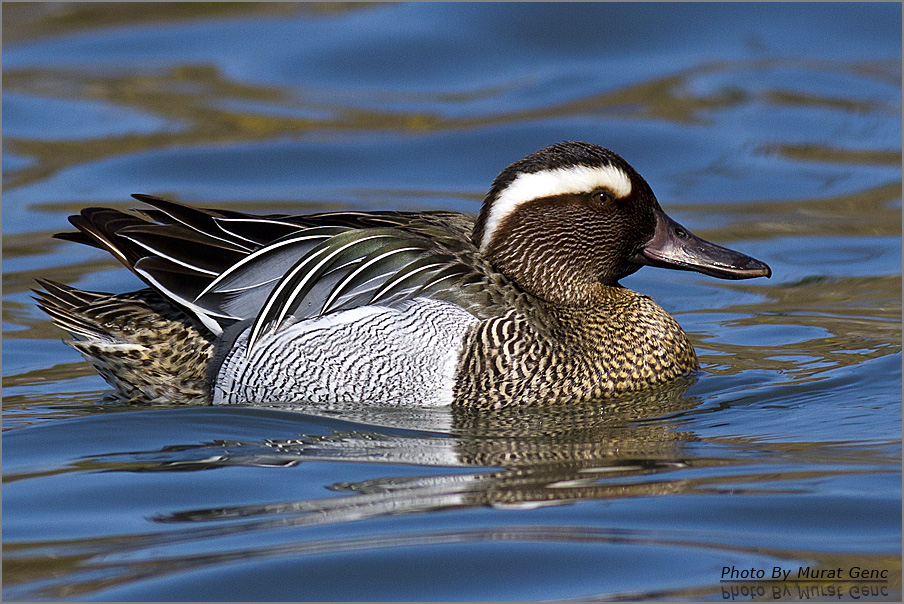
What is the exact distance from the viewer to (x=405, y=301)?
6262 mm

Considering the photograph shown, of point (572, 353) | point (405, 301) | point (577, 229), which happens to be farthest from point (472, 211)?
point (405, 301)

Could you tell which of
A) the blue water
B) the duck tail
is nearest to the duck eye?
the blue water

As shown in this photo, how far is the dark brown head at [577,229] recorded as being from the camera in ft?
21.4

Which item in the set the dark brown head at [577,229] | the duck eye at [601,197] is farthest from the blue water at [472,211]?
the duck eye at [601,197]

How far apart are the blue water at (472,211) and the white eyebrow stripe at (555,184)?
3.25 feet

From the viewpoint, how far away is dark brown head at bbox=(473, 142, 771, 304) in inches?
257

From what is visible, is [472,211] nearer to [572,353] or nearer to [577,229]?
[577,229]

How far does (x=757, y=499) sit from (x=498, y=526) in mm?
990

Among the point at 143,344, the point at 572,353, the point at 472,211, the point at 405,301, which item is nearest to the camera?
the point at 405,301

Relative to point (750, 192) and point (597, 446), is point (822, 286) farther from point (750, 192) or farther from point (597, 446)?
point (597, 446)

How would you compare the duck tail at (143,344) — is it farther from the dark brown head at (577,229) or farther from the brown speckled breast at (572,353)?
the dark brown head at (577,229)

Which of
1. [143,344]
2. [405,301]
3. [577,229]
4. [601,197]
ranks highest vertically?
[601,197]

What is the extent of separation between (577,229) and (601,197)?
19 centimetres

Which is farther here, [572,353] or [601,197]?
[601,197]
